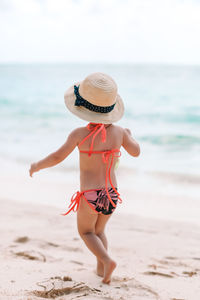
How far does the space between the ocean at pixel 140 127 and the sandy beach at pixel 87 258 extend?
7.46ft

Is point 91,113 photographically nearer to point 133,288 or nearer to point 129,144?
point 129,144

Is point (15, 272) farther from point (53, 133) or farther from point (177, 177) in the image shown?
point (53, 133)

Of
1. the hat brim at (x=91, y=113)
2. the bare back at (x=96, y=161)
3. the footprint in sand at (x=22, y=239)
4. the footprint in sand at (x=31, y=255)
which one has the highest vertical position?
the hat brim at (x=91, y=113)

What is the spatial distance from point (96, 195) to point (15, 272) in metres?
0.82

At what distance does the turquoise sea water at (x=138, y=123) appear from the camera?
9.26 metres

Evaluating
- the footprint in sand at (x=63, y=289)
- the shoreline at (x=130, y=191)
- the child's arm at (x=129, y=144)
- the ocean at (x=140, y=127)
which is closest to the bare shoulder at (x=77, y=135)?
the child's arm at (x=129, y=144)

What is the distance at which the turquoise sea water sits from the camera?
926 cm

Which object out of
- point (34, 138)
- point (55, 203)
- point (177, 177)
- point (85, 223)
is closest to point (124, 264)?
point (85, 223)

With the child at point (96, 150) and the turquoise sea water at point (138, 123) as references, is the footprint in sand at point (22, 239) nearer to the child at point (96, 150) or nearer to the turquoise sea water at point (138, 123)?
the child at point (96, 150)

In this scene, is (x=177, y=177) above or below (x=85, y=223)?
below

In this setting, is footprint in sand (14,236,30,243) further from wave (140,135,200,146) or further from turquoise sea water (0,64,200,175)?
wave (140,135,200,146)

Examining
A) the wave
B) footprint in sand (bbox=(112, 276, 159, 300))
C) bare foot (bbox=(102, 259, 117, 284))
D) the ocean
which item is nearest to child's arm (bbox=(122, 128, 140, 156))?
bare foot (bbox=(102, 259, 117, 284))

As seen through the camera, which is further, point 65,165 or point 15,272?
point 65,165

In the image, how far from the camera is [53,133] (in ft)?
44.2
